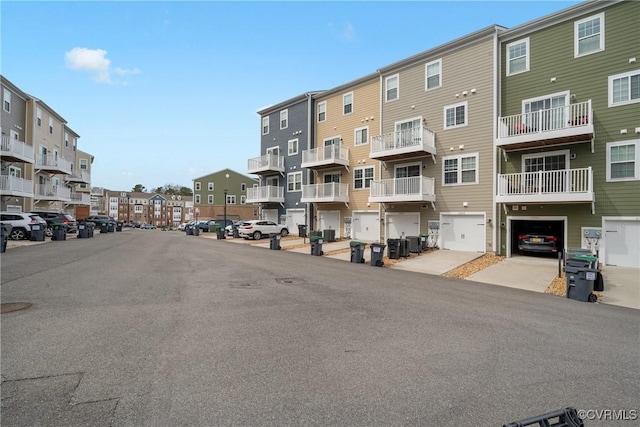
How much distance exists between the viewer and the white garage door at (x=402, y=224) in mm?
20078

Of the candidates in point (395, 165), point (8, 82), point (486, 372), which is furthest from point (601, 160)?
point (8, 82)

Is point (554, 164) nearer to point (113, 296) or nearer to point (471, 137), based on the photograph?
point (471, 137)

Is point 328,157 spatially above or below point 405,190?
above

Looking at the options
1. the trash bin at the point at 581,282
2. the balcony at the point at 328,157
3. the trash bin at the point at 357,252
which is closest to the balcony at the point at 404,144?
the balcony at the point at 328,157

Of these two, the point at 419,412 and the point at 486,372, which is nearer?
the point at 419,412

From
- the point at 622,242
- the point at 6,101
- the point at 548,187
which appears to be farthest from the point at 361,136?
the point at 6,101

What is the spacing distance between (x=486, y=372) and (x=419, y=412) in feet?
4.54

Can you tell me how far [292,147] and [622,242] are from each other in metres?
22.6

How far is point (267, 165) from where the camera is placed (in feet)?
99.8

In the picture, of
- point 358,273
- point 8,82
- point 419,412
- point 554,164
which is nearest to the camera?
point 419,412

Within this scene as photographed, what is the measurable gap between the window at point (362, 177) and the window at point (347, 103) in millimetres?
4417

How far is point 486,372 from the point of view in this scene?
161 inches

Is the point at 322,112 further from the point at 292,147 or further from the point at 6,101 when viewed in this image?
the point at 6,101

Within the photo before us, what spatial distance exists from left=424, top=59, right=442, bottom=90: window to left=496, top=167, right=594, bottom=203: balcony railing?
6.86m
